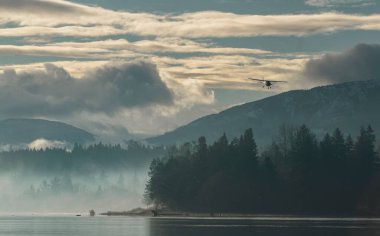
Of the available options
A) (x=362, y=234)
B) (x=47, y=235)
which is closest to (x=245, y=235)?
(x=362, y=234)

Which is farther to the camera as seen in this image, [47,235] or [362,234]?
[47,235]

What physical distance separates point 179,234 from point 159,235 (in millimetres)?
3857

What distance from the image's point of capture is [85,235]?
600ft

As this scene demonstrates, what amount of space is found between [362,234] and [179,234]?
34.1 metres

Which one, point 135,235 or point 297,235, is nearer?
point 297,235

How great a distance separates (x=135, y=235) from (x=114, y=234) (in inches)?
264

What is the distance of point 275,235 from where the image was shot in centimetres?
17100

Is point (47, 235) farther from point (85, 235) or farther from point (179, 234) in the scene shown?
point (179, 234)

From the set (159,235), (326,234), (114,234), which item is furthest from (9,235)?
(326,234)

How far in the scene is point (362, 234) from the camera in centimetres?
17175

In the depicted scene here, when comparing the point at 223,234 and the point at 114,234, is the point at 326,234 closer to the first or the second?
the point at 223,234

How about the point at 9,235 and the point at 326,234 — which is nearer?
the point at 326,234

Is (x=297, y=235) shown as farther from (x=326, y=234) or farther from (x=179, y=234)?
(x=179, y=234)

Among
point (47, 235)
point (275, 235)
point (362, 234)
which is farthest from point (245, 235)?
point (47, 235)
